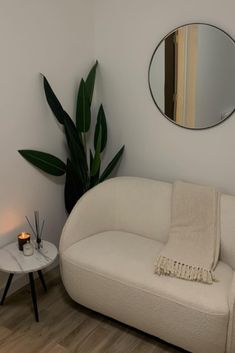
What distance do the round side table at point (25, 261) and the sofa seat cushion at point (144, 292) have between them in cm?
11

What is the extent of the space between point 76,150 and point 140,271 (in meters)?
0.93

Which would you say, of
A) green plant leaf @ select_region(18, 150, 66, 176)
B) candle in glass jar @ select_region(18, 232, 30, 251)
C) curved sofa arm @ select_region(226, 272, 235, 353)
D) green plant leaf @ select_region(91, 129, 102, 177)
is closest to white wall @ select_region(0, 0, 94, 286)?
green plant leaf @ select_region(18, 150, 66, 176)

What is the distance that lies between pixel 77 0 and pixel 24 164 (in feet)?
3.80

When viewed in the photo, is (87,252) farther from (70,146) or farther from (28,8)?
(28,8)

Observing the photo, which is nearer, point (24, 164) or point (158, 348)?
point (158, 348)

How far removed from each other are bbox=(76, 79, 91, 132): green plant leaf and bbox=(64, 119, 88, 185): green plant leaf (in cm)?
8

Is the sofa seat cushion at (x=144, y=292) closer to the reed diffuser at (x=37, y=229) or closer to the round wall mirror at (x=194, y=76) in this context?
the reed diffuser at (x=37, y=229)

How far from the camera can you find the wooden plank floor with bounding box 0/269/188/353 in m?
1.97

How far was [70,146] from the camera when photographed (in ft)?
8.22

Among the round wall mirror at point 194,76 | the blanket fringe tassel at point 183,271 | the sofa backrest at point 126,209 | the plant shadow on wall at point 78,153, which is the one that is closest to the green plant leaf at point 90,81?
the plant shadow on wall at point 78,153

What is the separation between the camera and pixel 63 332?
208cm

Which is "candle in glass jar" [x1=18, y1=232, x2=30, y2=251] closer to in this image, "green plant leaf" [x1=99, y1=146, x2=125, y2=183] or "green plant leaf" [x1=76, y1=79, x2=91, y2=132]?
"green plant leaf" [x1=99, y1=146, x2=125, y2=183]

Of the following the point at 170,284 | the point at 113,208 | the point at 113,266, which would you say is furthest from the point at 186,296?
the point at 113,208

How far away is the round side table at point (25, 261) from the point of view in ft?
6.73
